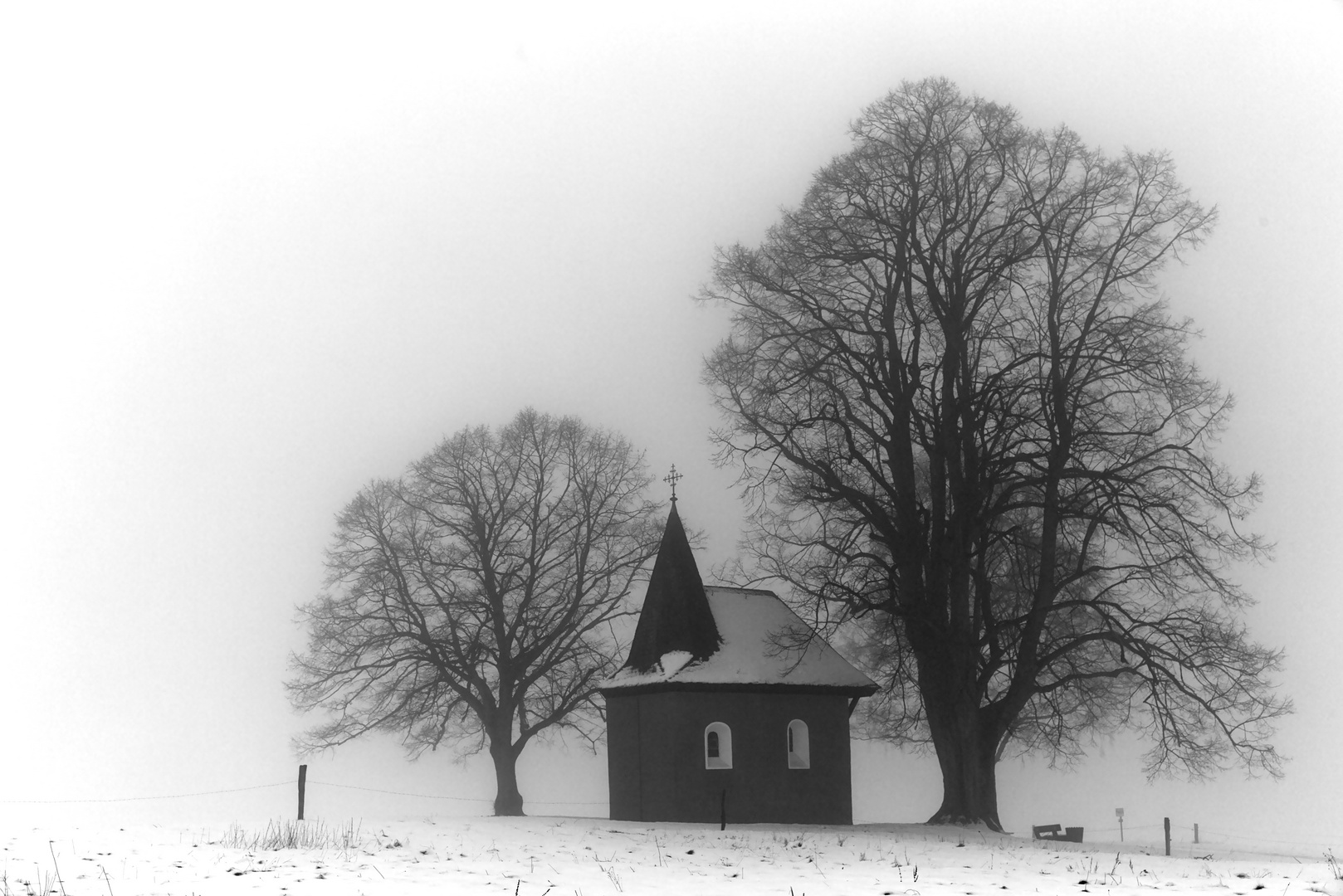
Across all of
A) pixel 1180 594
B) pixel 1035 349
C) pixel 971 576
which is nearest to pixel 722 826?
pixel 971 576

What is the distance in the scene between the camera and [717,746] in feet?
100

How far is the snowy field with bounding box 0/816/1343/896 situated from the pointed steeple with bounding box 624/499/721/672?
24.6 feet

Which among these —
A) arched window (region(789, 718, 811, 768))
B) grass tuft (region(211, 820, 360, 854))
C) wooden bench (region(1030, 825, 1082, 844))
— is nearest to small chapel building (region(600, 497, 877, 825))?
arched window (region(789, 718, 811, 768))

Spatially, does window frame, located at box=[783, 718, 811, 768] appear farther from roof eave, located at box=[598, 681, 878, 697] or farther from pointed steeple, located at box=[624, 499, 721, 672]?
pointed steeple, located at box=[624, 499, 721, 672]

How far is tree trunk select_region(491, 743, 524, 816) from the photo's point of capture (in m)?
37.4

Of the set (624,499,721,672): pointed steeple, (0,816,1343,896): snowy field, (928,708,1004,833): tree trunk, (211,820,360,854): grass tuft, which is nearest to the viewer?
(0,816,1343,896): snowy field

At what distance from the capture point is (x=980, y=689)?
27250 mm

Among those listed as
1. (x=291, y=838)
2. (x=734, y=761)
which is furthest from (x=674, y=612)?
(x=291, y=838)

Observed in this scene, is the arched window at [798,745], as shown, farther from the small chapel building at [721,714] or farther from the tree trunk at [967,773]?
the tree trunk at [967,773]

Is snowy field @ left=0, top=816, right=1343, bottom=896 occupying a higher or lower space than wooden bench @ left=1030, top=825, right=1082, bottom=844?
higher

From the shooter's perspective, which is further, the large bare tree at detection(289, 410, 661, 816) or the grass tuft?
the large bare tree at detection(289, 410, 661, 816)

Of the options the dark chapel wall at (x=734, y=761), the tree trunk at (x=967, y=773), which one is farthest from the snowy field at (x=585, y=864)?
the dark chapel wall at (x=734, y=761)

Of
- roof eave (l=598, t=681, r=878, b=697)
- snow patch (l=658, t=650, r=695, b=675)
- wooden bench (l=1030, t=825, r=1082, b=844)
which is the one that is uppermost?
snow patch (l=658, t=650, r=695, b=675)

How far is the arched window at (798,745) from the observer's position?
30.7m
